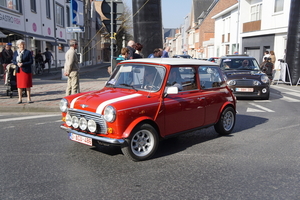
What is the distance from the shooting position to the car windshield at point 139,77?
514 centimetres

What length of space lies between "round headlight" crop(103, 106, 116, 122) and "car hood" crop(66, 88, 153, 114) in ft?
0.27

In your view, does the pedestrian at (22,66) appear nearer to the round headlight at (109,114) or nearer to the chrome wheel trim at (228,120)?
the round headlight at (109,114)

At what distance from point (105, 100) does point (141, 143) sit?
2.86ft

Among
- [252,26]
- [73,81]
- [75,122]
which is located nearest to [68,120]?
[75,122]

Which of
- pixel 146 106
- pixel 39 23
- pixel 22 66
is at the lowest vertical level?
pixel 146 106

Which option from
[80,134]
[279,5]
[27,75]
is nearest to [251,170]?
[80,134]

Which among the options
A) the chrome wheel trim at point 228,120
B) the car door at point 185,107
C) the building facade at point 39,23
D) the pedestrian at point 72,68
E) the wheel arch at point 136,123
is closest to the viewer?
the wheel arch at point 136,123

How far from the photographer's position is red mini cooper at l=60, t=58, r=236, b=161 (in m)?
4.54

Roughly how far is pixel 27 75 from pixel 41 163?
5.40 meters

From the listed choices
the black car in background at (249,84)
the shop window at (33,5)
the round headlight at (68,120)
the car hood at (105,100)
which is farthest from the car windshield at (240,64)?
the shop window at (33,5)

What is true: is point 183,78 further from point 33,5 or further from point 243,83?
point 33,5

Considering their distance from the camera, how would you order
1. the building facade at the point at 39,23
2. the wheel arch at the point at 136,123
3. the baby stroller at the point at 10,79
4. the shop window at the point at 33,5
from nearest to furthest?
the wheel arch at the point at 136,123
the baby stroller at the point at 10,79
the building facade at the point at 39,23
the shop window at the point at 33,5

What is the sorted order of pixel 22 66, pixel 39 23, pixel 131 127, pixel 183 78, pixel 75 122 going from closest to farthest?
pixel 131 127 → pixel 75 122 → pixel 183 78 → pixel 22 66 → pixel 39 23

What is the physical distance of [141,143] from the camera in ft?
15.7
